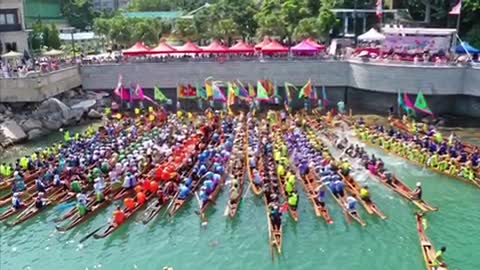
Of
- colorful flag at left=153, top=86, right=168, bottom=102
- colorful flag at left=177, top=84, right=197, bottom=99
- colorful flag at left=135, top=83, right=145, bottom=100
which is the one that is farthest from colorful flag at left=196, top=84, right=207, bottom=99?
colorful flag at left=135, top=83, right=145, bottom=100

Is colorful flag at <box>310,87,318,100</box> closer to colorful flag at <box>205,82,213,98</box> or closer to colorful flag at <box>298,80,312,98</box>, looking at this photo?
colorful flag at <box>298,80,312,98</box>

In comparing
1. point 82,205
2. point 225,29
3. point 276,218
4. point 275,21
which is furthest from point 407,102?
point 82,205

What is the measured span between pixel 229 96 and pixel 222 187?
15659 millimetres

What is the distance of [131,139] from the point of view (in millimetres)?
37344

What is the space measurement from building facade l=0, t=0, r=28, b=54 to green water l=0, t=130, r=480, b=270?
34.7m

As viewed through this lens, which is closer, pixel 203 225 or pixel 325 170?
pixel 203 225

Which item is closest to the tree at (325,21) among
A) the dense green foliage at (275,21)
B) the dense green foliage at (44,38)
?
the dense green foliage at (275,21)

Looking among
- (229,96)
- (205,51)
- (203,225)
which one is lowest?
(203,225)

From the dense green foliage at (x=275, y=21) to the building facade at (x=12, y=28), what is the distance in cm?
1238

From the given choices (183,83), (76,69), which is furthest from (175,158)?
(76,69)

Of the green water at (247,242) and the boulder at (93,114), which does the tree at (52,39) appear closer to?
the boulder at (93,114)

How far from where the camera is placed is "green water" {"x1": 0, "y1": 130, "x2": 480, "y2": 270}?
869 inches

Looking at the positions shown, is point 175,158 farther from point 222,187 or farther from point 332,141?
point 332,141

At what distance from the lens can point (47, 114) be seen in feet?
144
